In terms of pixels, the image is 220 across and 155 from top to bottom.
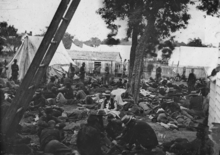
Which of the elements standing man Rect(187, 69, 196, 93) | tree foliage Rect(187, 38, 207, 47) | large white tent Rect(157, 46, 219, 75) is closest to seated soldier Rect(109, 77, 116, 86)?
large white tent Rect(157, 46, 219, 75)

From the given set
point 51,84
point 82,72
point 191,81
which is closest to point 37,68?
point 51,84

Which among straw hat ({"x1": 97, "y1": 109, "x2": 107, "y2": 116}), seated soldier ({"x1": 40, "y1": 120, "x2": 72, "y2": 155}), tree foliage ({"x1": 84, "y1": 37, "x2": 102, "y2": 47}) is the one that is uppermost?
tree foliage ({"x1": 84, "y1": 37, "x2": 102, "y2": 47})

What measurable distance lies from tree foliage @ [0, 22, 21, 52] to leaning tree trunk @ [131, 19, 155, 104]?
221cm

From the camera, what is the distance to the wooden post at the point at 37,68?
190 inches

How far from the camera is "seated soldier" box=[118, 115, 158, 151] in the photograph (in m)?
4.58

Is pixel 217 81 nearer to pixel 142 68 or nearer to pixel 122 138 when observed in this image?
pixel 142 68

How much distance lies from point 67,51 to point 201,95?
94.8 inches

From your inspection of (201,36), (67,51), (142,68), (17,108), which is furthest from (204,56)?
(17,108)

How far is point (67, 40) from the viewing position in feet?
16.6

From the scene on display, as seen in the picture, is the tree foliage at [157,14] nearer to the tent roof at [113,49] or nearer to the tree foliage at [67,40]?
the tent roof at [113,49]

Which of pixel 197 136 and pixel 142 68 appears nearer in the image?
pixel 197 136

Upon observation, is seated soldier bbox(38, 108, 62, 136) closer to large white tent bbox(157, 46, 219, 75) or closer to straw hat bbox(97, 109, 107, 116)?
straw hat bbox(97, 109, 107, 116)

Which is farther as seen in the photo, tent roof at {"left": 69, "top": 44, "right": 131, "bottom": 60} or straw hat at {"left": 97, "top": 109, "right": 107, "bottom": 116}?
tent roof at {"left": 69, "top": 44, "right": 131, "bottom": 60}

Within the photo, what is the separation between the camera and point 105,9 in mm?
5016
